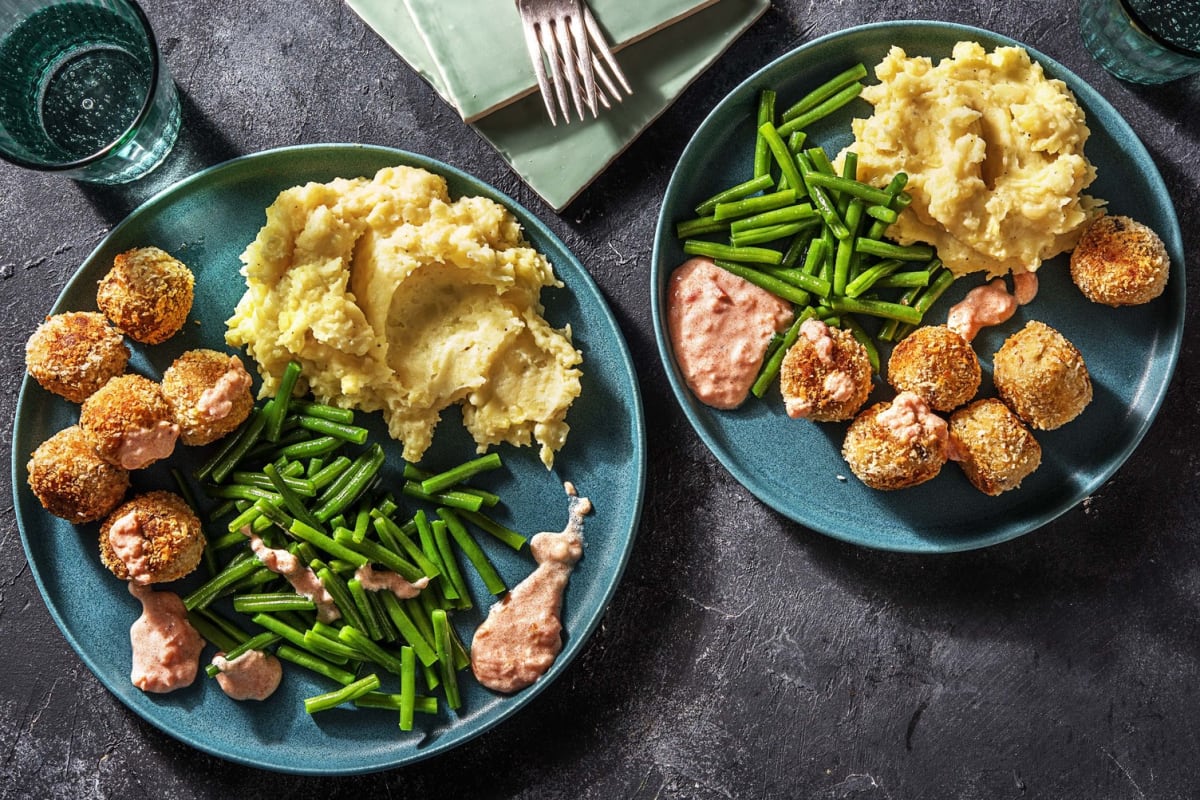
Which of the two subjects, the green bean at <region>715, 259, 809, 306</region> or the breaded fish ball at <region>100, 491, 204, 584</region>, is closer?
the breaded fish ball at <region>100, 491, 204, 584</region>

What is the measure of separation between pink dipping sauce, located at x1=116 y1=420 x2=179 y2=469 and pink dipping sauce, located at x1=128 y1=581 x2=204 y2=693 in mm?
452

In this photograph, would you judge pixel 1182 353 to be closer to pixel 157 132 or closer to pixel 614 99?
pixel 614 99

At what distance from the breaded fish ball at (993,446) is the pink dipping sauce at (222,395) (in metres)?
2.41

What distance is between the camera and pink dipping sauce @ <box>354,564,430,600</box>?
3.05m

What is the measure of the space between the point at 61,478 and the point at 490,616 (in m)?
1.49

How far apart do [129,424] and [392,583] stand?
1004 millimetres

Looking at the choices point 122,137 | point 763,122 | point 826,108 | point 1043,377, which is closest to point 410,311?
point 122,137

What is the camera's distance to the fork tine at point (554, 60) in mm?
2982

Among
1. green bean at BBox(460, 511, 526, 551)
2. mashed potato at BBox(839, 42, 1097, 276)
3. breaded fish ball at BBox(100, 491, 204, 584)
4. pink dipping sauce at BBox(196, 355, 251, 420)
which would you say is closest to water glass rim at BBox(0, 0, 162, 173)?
pink dipping sauce at BBox(196, 355, 251, 420)

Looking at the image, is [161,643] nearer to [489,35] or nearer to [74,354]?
[74,354]

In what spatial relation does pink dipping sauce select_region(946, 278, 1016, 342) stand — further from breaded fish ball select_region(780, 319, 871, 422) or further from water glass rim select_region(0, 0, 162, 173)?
water glass rim select_region(0, 0, 162, 173)

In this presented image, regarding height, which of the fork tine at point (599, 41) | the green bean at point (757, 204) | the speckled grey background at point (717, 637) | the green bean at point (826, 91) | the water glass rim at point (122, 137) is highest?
the water glass rim at point (122, 137)

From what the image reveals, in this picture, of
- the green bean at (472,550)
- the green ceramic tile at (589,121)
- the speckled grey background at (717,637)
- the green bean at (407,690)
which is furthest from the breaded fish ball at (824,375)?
the green bean at (407,690)

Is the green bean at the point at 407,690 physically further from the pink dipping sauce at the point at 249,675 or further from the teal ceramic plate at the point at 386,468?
the pink dipping sauce at the point at 249,675
